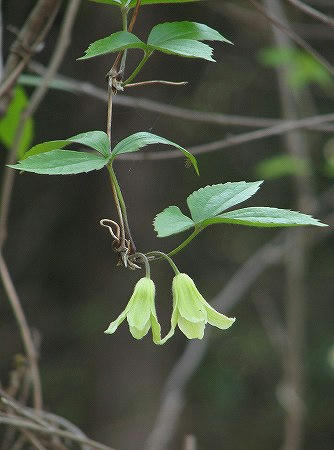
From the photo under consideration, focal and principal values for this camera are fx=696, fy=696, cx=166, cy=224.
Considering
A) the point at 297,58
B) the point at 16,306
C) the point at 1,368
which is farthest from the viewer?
the point at 1,368

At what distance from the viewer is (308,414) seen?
411 centimetres

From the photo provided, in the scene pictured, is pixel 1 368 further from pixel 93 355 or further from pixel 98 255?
pixel 98 255

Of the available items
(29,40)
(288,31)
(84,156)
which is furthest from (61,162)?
(288,31)

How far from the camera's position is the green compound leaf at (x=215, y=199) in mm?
586

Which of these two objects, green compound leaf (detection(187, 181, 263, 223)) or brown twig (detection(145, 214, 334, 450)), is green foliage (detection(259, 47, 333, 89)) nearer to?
brown twig (detection(145, 214, 334, 450))

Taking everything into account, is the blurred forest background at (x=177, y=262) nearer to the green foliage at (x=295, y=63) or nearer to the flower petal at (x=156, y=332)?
the green foliage at (x=295, y=63)

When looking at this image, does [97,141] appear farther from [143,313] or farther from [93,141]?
[143,313]

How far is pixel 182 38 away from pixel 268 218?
0.20m

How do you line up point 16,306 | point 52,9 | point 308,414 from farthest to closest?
1. point 308,414
2. point 16,306
3. point 52,9

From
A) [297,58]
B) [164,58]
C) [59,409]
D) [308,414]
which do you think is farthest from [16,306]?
[308,414]

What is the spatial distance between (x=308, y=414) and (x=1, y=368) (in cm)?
180

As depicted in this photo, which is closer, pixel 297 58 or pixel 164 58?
pixel 297 58

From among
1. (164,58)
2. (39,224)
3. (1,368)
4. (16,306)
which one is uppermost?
(164,58)

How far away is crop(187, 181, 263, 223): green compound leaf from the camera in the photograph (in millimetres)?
586
